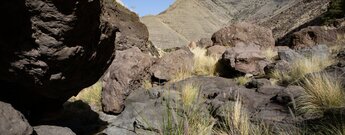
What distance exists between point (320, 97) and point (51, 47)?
13.4ft

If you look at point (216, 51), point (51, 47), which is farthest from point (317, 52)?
point (51, 47)

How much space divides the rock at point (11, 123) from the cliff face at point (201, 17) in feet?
137

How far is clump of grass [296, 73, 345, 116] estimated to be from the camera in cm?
588

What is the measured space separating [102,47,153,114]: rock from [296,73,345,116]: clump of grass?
12.2 ft

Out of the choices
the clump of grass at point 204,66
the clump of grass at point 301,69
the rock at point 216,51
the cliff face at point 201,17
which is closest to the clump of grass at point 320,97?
the clump of grass at point 301,69

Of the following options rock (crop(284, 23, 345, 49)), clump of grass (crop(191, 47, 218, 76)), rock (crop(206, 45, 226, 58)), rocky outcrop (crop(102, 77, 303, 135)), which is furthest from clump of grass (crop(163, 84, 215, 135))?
rock (crop(284, 23, 345, 49))

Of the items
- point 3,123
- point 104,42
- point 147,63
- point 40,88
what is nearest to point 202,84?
point 147,63

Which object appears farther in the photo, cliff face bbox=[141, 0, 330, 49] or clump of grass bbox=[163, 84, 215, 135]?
cliff face bbox=[141, 0, 330, 49]

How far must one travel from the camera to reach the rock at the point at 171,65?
414 inches

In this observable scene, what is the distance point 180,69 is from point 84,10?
700cm

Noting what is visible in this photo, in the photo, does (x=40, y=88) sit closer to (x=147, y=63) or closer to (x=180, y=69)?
(x=147, y=63)

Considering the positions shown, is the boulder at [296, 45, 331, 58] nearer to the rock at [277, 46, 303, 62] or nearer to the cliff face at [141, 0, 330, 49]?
the rock at [277, 46, 303, 62]

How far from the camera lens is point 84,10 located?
445 centimetres

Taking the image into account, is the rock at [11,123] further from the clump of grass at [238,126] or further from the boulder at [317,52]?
the boulder at [317,52]
